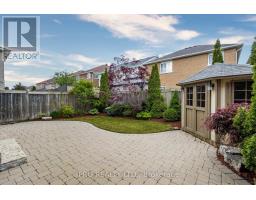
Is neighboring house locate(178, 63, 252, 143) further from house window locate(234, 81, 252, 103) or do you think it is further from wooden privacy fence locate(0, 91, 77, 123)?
wooden privacy fence locate(0, 91, 77, 123)

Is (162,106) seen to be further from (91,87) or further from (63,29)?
(63,29)

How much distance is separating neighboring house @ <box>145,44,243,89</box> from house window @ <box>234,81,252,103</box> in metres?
10.4

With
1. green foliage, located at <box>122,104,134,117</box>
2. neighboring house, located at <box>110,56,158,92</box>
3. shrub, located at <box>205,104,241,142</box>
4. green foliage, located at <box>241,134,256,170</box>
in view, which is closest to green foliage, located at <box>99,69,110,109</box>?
neighboring house, located at <box>110,56,158,92</box>

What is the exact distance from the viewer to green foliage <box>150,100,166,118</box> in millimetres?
11375

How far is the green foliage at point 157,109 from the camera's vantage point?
11.4 m

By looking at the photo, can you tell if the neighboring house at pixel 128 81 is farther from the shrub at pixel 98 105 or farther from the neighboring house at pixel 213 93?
the neighboring house at pixel 213 93

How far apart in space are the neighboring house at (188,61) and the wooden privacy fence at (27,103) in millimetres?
10305

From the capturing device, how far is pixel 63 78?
2606 cm

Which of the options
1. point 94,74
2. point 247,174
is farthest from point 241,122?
point 94,74

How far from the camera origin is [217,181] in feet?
11.0

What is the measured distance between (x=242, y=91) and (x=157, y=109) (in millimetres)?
6285
